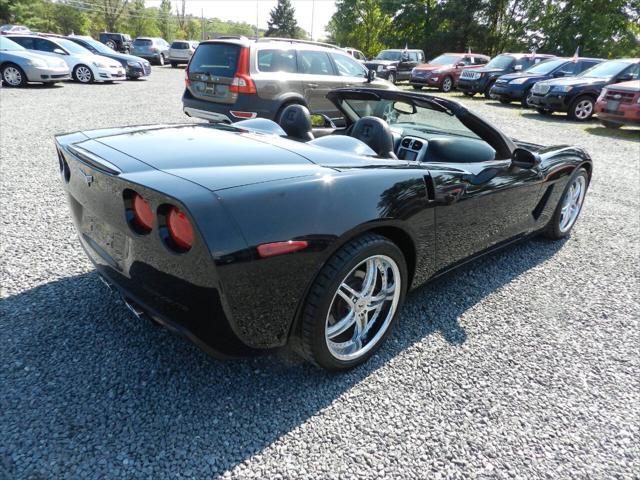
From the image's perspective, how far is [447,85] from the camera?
18641 mm

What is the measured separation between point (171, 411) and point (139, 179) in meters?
0.99

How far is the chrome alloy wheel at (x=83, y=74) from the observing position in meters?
14.9

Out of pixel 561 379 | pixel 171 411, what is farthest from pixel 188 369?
pixel 561 379

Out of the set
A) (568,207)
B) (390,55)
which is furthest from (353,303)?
(390,55)

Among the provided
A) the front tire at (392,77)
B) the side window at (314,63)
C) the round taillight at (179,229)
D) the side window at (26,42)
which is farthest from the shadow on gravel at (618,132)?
the side window at (26,42)

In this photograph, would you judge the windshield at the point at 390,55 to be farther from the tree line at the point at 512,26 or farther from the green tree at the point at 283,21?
the green tree at the point at 283,21

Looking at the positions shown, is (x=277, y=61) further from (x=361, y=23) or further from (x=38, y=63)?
(x=361, y=23)

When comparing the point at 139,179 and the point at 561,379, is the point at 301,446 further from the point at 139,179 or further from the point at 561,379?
the point at 561,379

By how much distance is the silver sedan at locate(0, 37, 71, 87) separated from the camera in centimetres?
1261

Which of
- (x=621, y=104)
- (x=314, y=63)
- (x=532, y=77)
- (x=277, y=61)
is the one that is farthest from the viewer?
(x=532, y=77)

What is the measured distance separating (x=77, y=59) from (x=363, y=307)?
16299 millimetres

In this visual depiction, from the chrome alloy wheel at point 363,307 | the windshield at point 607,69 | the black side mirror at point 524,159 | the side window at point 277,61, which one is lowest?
the chrome alloy wheel at point 363,307

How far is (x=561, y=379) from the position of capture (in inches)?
90.1

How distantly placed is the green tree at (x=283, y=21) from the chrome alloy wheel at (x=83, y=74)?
67.1 metres
